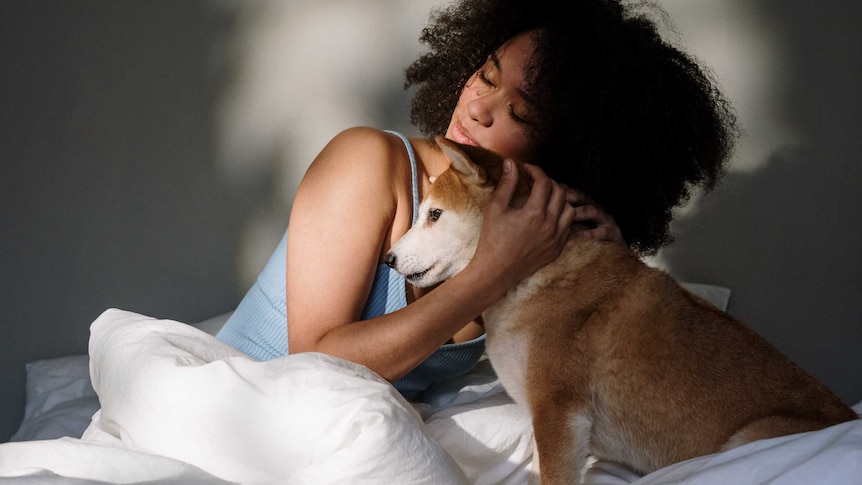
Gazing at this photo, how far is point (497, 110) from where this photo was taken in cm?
166

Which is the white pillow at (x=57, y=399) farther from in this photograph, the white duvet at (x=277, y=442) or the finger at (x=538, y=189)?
the finger at (x=538, y=189)

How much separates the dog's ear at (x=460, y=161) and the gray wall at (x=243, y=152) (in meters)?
1.07

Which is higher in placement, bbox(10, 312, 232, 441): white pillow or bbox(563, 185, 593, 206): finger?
bbox(563, 185, 593, 206): finger

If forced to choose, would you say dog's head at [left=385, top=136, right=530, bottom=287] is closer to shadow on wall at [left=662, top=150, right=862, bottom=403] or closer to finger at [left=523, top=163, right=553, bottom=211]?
finger at [left=523, top=163, right=553, bottom=211]

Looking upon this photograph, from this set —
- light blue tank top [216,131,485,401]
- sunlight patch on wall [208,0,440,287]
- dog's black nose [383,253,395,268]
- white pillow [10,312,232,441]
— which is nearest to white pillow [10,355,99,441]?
white pillow [10,312,232,441]

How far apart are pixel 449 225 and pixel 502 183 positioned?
13 cm

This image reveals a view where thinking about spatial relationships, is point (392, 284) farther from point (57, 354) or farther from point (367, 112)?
point (57, 354)

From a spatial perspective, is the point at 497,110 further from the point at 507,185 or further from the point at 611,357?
the point at 611,357

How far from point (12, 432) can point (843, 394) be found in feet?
8.59

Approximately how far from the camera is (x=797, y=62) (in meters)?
2.48

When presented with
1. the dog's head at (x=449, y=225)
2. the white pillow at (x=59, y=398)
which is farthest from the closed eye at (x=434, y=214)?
the white pillow at (x=59, y=398)

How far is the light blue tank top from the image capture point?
5.26ft

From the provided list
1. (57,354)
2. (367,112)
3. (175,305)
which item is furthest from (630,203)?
(57,354)

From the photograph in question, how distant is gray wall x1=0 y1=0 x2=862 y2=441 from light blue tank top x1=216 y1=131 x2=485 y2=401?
687 mm
